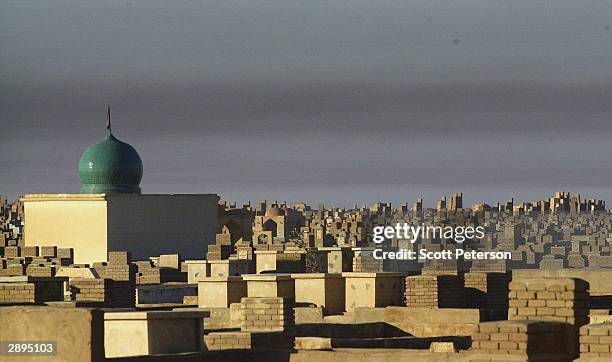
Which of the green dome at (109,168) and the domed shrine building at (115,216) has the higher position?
the green dome at (109,168)

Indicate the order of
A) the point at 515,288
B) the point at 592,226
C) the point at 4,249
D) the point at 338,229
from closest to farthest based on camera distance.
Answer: the point at 515,288
the point at 4,249
the point at 338,229
the point at 592,226

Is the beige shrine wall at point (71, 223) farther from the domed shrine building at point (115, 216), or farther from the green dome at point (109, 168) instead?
the green dome at point (109, 168)

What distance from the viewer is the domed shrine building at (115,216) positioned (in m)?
68.0

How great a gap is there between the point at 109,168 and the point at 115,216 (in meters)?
3.04

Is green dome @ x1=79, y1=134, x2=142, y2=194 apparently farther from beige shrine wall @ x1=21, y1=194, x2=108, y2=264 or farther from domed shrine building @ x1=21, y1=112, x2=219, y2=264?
beige shrine wall @ x1=21, y1=194, x2=108, y2=264

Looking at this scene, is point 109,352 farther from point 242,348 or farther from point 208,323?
point 208,323

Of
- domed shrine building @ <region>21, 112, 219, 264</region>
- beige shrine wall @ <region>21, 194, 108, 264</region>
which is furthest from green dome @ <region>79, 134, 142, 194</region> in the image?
beige shrine wall @ <region>21, 194, 108, 264</region>

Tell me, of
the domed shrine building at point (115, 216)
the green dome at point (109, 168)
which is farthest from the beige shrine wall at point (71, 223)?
the green dome at point (109, 168)

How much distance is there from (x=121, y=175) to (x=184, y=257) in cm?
392

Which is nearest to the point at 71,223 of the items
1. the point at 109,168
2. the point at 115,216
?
the point at 115,216

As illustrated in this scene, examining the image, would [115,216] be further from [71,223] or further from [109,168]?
[109,168]

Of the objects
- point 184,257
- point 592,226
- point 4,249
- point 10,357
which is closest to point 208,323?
point 10,357

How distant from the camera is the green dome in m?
70.6

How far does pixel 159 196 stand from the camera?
7088 centimetres
